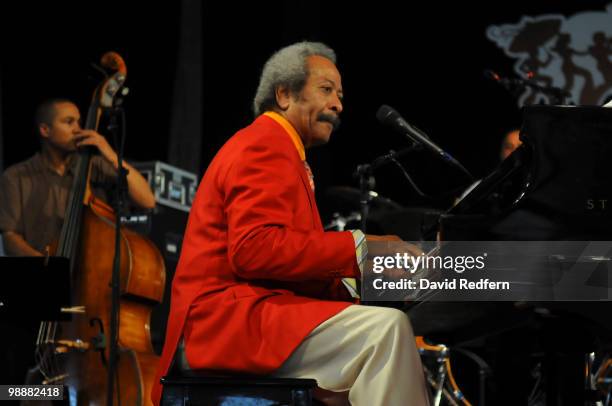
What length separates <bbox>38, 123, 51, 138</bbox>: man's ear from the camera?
5336mm

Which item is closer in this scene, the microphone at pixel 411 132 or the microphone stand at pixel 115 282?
the microphone at pixel 411 132

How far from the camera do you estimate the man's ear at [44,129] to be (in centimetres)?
534

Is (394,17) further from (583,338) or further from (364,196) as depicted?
(583,338)

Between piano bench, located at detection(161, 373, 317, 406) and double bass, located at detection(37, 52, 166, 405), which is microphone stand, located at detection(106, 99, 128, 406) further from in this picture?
piano bench, located at detection(161, 373, 317, 406)

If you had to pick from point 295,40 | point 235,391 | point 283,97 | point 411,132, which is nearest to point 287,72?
point 283,97

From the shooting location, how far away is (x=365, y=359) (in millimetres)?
2678

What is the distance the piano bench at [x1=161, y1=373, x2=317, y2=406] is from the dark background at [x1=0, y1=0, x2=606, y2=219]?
176 inches

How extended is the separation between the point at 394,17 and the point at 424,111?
2.65 feet

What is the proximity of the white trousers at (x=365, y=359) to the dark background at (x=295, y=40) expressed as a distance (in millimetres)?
4396

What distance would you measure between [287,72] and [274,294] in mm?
817

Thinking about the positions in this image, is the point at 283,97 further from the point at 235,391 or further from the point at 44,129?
the point at 44,129

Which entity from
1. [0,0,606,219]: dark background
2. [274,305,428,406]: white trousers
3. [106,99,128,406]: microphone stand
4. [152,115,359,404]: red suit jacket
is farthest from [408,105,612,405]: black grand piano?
[0,0,606,219]: dark background

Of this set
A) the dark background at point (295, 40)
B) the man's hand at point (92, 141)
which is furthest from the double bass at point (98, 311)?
the dark background at point (295, 40)

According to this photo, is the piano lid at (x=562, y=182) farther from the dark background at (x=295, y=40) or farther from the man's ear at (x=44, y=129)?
the dark background at (x=295, y=40)
